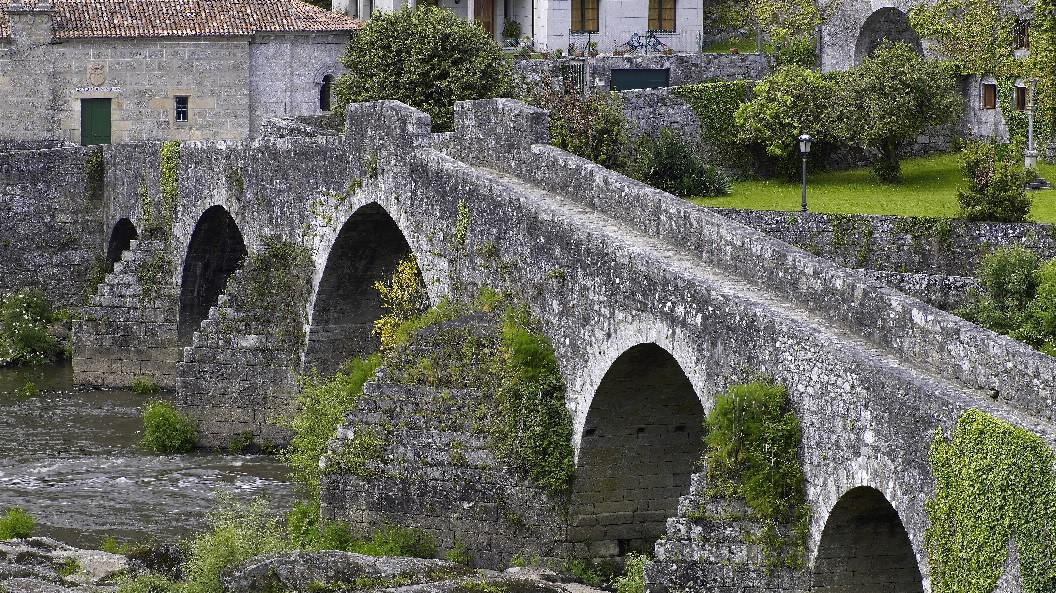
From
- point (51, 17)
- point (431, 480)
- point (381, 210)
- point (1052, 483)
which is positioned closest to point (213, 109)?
point (51, 17)

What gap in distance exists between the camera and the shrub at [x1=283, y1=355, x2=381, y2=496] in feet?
99.4

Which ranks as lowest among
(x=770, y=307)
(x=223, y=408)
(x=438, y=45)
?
(x=223, y=408)

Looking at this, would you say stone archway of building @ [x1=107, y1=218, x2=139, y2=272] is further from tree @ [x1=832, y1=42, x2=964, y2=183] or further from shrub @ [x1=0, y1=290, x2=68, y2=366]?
tree @ [x1=832, y1=42, x2=964, y2=183]

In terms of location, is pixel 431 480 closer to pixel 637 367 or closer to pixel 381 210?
pixel 637 367

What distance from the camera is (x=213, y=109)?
5422cm

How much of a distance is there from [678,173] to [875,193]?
11.6 ft

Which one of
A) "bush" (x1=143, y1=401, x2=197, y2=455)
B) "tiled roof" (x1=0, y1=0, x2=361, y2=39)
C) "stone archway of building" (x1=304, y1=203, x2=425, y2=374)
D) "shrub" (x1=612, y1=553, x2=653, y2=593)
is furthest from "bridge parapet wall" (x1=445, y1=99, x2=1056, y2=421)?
"tiled roof" (x1=0, y1=0, x2=361, y2=39)

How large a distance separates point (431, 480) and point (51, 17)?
27.9 metres

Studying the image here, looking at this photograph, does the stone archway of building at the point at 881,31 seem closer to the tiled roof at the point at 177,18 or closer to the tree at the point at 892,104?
the tree at the point at 892,104

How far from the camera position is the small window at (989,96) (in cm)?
4216

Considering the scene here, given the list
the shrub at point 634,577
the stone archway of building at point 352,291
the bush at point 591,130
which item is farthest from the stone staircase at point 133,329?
the shrub at point 634,577

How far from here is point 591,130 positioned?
1586 inches

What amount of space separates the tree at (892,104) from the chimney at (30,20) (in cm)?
1982

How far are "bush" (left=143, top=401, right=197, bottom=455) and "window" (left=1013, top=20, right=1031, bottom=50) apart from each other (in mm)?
16826
